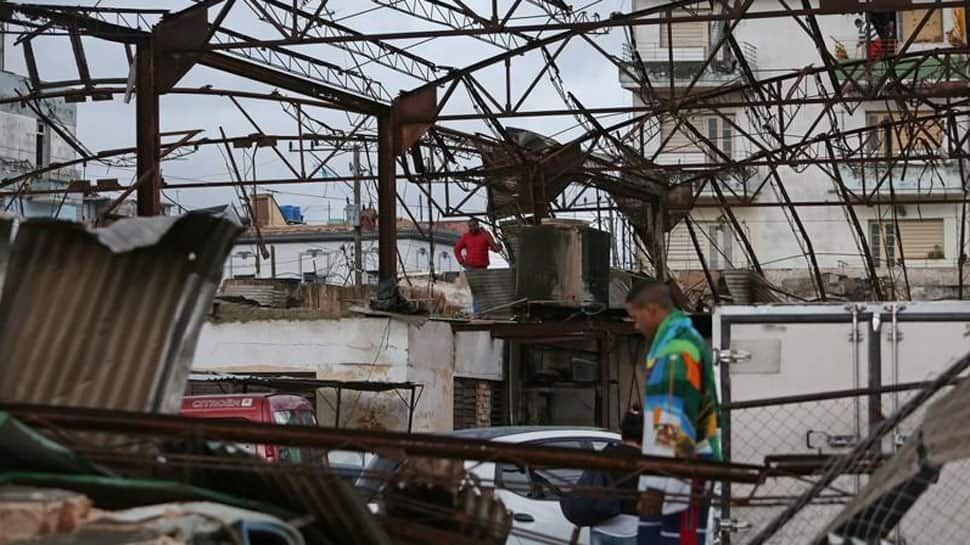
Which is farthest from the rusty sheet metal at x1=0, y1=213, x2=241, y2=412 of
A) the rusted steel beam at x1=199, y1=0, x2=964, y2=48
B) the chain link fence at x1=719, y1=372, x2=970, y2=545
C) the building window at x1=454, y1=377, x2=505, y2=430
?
the building window at x1=454, y1=377, x2=505, y2=430

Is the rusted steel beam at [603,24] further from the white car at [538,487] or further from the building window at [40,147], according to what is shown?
the building window at [40,147]

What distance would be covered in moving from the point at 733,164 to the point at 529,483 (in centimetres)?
1720

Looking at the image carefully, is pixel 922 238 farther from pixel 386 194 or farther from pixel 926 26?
pixel 386 194

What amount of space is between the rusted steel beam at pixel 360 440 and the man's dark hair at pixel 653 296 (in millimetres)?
1254

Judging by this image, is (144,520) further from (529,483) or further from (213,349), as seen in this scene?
(213,349)

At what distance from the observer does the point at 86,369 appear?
23.6 feet

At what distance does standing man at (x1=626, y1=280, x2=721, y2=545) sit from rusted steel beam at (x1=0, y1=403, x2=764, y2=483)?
40 cm

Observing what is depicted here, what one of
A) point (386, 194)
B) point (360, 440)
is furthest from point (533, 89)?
point (360, 440)

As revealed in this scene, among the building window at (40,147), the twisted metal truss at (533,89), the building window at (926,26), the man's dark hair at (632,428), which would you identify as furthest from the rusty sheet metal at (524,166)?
the building window at (926,26)

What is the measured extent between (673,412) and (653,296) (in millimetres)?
737

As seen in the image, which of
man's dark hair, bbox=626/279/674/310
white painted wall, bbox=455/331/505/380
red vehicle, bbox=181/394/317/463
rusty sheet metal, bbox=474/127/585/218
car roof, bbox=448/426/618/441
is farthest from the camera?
rusty sheet metal, bbox=474/127/585/218

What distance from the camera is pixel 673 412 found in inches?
305

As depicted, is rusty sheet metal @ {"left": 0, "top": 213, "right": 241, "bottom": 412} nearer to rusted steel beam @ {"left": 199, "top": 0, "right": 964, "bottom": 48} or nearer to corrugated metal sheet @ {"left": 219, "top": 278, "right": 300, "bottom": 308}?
rusted steel beam @ {"left": 199, "top": 0, "right": 964, "bottom": 48}

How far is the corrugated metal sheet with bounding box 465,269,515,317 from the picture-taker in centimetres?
2598
